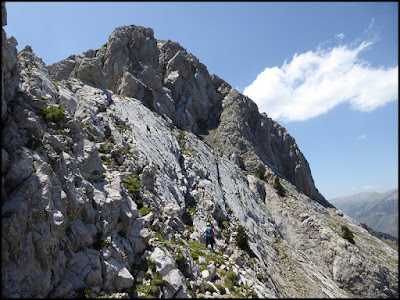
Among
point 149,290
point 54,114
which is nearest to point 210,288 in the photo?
point 149,290

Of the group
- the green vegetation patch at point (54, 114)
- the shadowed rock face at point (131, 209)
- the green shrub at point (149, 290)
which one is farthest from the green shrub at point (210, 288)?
the green vegetation patch at point (54, 114)

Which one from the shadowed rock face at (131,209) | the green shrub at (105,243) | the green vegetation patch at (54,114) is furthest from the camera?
the green vegetation patch at (54,114)

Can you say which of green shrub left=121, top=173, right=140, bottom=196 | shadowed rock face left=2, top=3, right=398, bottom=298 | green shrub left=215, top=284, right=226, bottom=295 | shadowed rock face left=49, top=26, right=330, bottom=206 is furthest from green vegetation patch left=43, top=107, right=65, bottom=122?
shadowed rock face left=49, top=26, right=330, bottom=206

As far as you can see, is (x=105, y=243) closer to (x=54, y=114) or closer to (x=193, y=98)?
(x=54, y=114)

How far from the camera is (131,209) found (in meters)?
20.4

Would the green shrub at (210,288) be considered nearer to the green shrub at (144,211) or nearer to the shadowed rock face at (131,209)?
the shadowed rock face at (131,209)

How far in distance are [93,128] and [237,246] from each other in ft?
82.0

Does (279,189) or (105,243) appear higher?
(279,189)

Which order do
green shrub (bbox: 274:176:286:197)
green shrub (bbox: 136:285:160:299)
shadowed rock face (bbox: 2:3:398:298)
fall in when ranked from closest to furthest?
shadowed rock face (bbox: 2:3:398:298) < green shrub (bbox: 136:285:160:299) < green shrub (bbox: 274:176:286:197)

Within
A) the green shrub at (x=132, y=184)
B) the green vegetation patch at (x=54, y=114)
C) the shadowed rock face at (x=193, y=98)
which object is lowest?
the green shrub at (x=132, y=184)

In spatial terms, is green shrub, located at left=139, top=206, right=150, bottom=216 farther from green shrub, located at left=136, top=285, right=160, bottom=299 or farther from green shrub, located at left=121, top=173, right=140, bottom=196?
green shrub, located at left=136, top=285, right=160, bottom=299

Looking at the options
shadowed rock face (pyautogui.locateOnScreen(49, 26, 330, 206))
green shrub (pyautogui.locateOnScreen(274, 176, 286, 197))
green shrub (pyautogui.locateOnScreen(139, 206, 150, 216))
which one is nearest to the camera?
green shrub (pyautogui.locateOnScreen(139, 206, 150, 216))

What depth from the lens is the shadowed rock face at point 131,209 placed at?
13922mm

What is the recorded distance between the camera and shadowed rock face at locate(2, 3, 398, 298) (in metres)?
13.9
